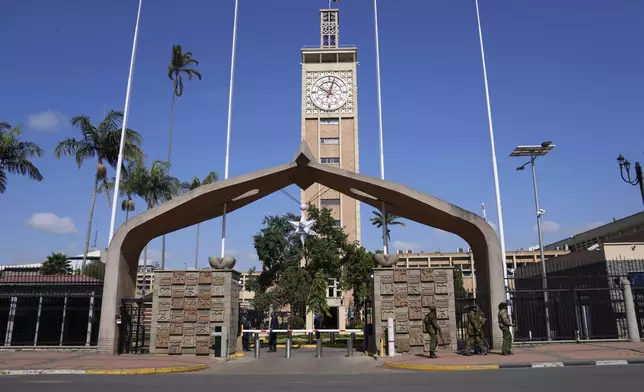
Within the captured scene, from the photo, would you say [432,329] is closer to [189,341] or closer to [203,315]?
[203,315]

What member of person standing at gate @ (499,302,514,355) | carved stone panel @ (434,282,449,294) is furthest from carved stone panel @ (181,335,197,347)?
person standing at gate @ (499,302,514,355)

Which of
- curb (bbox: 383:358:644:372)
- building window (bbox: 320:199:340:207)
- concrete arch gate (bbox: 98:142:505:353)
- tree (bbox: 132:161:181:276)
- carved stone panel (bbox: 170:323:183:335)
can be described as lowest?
curb (bbox: 383:358:644:372)

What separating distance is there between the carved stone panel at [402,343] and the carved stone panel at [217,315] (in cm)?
671

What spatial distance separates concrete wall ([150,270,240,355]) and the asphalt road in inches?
223

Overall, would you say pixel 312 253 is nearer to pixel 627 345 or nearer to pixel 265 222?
pixel 265 222

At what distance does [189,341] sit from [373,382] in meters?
9.97

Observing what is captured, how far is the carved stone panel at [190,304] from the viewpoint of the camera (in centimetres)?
1955

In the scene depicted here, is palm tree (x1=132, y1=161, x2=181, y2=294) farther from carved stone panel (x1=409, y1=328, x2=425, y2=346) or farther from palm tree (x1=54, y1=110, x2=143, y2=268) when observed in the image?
carved stone panel (x1=409, y1=328, x2=425, y2=346)

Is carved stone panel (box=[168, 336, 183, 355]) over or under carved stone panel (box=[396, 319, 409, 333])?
under

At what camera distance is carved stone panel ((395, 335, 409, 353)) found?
19.0 metres

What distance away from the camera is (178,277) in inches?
782

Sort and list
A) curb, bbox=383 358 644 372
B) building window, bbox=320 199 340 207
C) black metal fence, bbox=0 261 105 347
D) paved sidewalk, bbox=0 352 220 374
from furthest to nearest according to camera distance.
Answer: building window, bbox=320 199 340 207 < black metal fence, bbox=0 261 105 347 < paved sidewalk, bbox=0 352 220 374 < curb, bbox=383 358 644 372

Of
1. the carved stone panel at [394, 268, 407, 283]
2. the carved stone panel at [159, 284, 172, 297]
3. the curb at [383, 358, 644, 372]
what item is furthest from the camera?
the carved stone panel at [159, 284, 172, 297]

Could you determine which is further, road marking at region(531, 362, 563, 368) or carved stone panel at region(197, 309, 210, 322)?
carved stone panel at region(197, 309, 210, 322)
